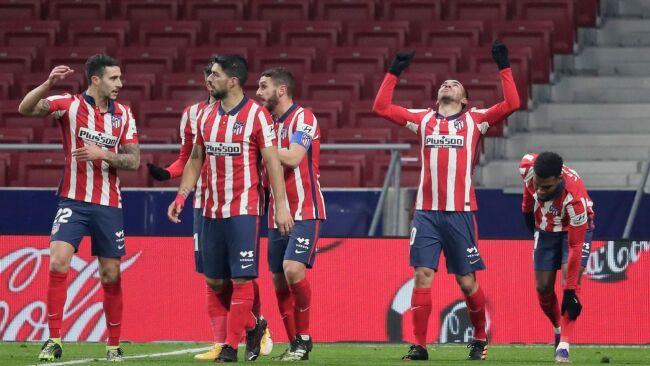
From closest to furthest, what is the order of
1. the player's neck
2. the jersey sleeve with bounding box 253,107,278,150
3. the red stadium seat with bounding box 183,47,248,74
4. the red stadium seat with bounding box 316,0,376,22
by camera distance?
the jersey sleeve with bounding box 253,107,278,150
the player's neck
the red stadium seat with bounding box 183,47,248,74
the red stadium seat with bounding box 316,0,376,22

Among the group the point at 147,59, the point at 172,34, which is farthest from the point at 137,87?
the point at 172,34

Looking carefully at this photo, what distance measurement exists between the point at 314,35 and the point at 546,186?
33.5ft

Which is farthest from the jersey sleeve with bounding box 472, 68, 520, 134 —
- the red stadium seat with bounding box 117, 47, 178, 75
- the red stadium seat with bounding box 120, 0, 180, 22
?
the red stadium seat with bounding box 120, 0, 180, 22

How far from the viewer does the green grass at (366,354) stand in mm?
9953

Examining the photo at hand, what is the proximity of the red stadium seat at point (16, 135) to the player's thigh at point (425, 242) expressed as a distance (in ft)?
25.7

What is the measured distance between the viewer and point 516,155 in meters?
17.3

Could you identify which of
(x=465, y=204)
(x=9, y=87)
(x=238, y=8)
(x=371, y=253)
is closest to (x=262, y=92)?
(x=465, y=204)

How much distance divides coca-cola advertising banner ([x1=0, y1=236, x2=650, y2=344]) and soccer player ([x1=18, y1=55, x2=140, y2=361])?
3016 millimetres

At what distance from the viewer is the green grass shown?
392 inches

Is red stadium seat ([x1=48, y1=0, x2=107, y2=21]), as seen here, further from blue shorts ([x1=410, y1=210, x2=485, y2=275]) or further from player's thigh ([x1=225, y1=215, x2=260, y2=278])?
player's thigh ([x1=225, y1=215, x2=260, y2=278])

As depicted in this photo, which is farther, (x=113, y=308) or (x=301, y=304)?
(x=301, y=304)

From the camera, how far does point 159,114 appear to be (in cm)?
1786

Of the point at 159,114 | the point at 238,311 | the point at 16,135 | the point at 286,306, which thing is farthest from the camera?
the point at 159,114

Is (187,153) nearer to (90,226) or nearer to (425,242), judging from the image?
(90,226)
